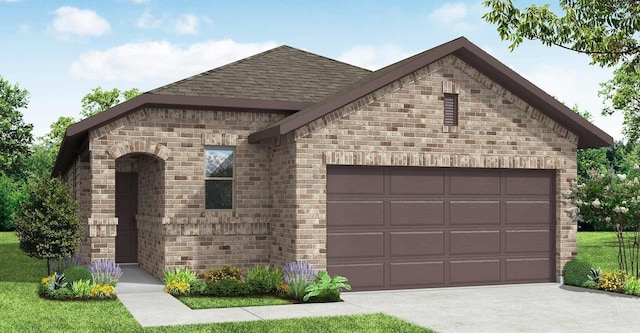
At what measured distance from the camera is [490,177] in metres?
17.8

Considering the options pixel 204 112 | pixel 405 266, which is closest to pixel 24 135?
pixel 204 112

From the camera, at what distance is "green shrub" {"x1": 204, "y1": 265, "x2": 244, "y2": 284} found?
1595 cm

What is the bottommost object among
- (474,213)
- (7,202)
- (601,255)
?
(601,255)

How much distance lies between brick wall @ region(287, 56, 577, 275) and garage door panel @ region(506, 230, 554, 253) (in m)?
0.30

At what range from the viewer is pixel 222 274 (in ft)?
52.8

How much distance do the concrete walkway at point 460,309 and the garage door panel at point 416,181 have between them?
90.9 inches

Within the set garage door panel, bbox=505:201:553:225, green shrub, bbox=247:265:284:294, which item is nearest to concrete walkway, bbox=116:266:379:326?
green shrub, bbox=247:265:284:294

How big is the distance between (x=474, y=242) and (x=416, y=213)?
176 cm

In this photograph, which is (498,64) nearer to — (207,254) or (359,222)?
(359,222)

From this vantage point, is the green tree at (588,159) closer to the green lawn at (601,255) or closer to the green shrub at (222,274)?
the green lawn at (601,255)

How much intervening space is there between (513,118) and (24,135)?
4001cm

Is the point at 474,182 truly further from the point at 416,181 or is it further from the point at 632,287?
the point at 632,287

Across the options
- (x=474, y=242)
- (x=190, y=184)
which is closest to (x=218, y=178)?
(x=190, y=184)

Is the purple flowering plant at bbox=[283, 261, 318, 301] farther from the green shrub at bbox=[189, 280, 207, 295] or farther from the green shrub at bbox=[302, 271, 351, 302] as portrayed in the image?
the green shrub at bbox=[189, 280, 207, 295]
